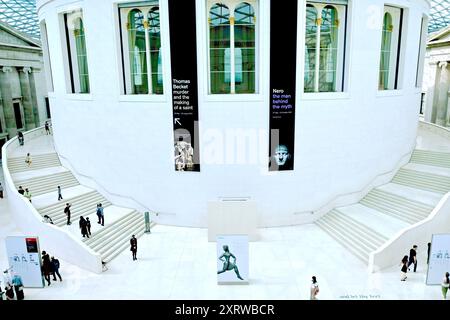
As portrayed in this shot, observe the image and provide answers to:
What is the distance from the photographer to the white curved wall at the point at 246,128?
16641 millimetres

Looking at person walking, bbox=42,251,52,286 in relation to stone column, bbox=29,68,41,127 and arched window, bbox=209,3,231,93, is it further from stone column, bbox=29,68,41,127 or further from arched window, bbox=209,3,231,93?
stone column, bbox=29,68,41,127

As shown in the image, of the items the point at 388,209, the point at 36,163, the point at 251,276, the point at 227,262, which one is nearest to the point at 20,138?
the point at 36,163

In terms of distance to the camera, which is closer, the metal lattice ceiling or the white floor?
the white floor

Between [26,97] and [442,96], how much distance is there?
43.7 meters

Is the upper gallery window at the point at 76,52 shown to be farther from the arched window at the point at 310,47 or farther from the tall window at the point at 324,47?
the tall window at the point at 324,47

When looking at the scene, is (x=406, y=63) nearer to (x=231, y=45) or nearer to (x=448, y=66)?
(x=231, y=45)

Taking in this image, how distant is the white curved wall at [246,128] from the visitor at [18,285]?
7593 mm

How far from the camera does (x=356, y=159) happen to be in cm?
1872

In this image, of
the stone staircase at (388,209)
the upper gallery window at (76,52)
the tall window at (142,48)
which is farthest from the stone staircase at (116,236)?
the stone staircase at (388,209)

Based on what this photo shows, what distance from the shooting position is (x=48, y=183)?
20.0 meters

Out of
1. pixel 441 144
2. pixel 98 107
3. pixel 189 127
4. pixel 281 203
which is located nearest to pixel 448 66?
pixel 441 144

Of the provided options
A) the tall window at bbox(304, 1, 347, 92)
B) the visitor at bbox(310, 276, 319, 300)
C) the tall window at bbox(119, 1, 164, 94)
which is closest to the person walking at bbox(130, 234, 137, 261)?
the visitor at bbox(310, 276, 319, 300)

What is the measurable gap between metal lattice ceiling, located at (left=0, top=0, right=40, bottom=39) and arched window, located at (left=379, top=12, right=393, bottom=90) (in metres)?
33.1

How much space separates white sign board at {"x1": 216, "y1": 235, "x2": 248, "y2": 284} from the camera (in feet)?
39.5
